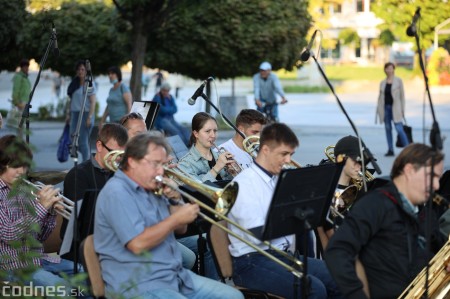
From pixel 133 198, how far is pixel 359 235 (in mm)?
1204

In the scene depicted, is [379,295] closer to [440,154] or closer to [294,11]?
[440,154]

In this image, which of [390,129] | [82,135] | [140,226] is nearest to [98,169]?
[140,226]

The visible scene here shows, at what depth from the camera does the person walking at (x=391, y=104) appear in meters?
17.4

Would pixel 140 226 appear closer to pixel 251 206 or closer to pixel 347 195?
pixel 251 206

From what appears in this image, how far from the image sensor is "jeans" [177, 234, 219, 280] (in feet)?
23.4

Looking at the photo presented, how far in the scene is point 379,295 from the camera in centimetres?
507

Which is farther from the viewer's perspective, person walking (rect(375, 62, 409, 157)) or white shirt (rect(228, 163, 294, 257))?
person walking (rect(375, 62, 409, 157))

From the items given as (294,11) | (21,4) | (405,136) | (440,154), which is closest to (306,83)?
(294,11)

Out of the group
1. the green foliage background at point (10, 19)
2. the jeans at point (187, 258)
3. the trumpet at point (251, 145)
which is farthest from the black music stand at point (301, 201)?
the green foliage background at point (10, 19)

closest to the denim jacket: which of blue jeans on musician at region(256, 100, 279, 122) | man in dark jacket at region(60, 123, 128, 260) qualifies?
man in dark jacket at region(60, 123, 128, 260)

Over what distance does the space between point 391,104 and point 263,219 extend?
1235cm

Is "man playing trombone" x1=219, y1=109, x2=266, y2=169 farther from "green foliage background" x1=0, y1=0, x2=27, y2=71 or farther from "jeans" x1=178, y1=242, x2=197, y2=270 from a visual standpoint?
"green foliage background" x1=0, y1=0, x2=27, y2=71

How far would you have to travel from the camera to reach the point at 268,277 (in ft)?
18.9

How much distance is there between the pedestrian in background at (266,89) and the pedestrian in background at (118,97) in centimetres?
461
